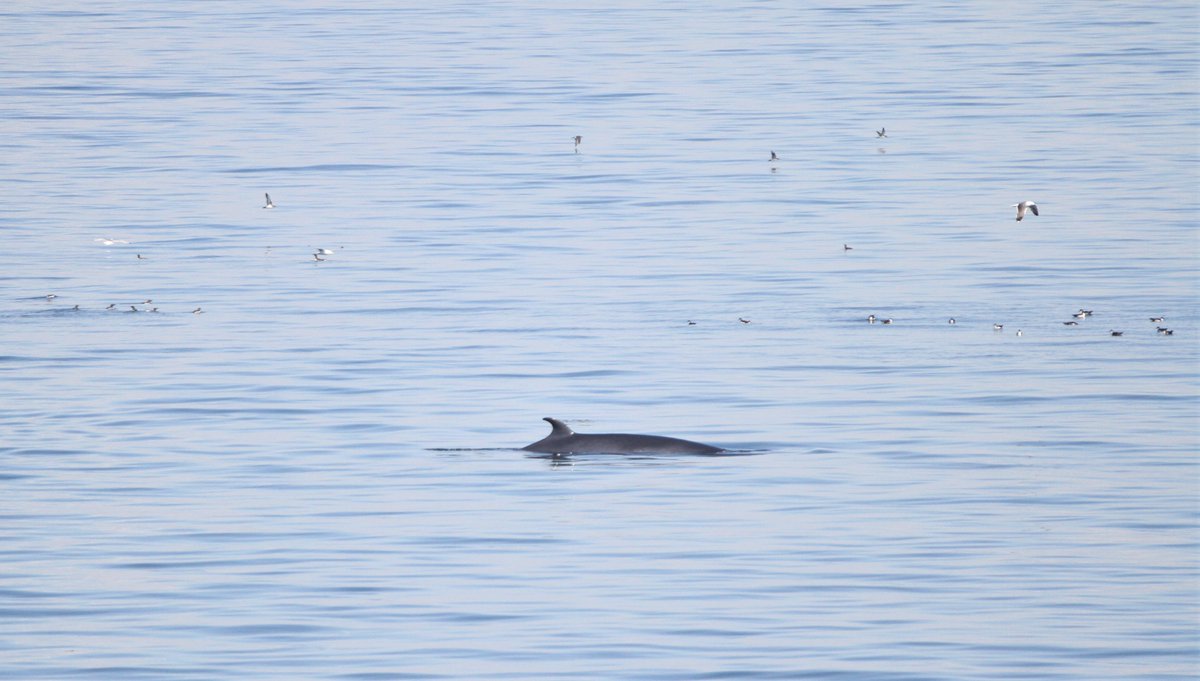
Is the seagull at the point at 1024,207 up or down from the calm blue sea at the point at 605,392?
up

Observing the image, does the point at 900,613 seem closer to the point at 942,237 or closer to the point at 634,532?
the point at 634,532

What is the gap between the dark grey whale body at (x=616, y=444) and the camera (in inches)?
735

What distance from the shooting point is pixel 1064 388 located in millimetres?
21469

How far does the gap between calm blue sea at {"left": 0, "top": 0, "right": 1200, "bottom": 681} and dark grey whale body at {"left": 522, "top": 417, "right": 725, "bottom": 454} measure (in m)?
0.16

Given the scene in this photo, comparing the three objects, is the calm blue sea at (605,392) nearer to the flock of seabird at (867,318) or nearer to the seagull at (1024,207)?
the flock of seabird at (867,318)

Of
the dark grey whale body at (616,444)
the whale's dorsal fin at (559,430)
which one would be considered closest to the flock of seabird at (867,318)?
the dark grey whale body at (616,444)

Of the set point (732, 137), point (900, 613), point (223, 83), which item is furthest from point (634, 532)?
point (223, 83)

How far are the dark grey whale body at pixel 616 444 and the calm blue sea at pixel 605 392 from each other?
0.52 ft

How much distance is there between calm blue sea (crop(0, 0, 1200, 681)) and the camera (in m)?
13.7

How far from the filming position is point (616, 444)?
18734 mm

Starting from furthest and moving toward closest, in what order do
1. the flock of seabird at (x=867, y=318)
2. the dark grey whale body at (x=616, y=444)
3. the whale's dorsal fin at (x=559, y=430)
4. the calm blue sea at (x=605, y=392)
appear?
the flock of seabird at (x=867, y=318) → the dark grey whale body at (x=616, y=444) → the whale's dorsal fin at (x=559, y=430) → the calm blue sea at (x=605, y=392)

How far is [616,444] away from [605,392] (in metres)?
3.38

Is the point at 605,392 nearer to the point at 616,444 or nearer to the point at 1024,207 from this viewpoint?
the point at 616,444

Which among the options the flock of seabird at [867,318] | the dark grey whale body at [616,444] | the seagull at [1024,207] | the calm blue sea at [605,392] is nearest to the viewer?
the calm blue sea at [605,392]
